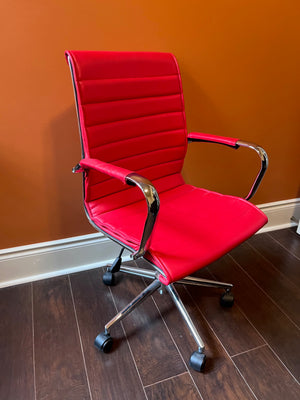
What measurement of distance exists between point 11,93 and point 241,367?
4.58 feet

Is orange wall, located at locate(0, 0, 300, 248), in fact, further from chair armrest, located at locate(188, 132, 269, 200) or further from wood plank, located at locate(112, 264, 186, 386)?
wood plank, located at locate(112, 264, 186, 386)

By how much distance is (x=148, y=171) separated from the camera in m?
1.33

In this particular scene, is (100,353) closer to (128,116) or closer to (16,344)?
(16,344)

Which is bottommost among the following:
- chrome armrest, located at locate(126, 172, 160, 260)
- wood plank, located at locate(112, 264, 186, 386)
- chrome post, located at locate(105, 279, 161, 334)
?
wood plank, located at locate(112, 264, 186, 386)

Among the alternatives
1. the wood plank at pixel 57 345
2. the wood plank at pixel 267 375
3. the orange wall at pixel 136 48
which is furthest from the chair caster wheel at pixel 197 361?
the orange wall at pixel 136 48

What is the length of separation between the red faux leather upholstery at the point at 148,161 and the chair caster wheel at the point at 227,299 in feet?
1.44

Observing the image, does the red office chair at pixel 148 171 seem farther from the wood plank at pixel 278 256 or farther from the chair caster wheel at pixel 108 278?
the wood plank at pixel 278 256

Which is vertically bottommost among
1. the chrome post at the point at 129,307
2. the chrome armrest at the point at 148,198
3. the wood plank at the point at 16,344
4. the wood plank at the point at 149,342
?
the wood plank at the point at 16,344

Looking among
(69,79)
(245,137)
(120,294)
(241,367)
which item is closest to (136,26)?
(69,79)

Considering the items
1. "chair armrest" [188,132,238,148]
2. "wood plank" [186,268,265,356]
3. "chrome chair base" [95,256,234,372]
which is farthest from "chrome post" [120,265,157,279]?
"chair armrest" [188,132,238,148]

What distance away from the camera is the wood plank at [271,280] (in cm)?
146

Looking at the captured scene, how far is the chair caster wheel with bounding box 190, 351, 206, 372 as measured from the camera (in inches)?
45.7

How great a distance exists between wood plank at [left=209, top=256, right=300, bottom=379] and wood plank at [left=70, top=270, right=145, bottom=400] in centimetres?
56

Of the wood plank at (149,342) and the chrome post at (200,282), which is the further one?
the chrome post at (200,282)
